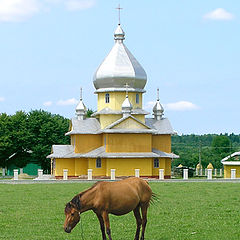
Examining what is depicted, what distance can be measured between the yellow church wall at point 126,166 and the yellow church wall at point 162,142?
4186 millimetres

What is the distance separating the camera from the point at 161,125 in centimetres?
5341

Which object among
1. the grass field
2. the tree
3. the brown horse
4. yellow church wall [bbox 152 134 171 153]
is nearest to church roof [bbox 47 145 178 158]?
yellow church wall [bbox 152 134 171 153]

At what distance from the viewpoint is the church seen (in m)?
48.4

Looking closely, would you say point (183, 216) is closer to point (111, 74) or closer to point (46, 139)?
point (111, 74)

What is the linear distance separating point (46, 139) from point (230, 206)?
4190 cm

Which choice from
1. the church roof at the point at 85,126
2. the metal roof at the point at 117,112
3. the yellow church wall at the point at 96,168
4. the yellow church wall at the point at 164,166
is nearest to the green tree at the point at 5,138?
the church roof at the point at 85,126

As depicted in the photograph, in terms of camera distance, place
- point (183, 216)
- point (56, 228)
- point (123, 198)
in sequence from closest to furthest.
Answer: point (123, 198) < point (56, 228) < point (183, 216)

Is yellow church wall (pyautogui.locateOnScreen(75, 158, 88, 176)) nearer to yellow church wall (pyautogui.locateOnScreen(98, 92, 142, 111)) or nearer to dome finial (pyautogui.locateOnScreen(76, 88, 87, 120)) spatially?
dome finial (pyautogui.locateOnScreen(76, 88, 87, 120))

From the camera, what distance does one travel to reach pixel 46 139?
6153cm

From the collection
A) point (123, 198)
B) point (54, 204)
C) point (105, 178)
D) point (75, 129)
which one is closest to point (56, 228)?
point (123, 198)

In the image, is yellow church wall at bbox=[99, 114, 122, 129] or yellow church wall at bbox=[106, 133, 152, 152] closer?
yellow church wall at bbox=[106, 133, 152, 152]

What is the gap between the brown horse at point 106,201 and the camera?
11.9 metres

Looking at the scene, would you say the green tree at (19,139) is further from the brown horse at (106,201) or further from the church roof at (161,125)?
the brown horse at (106,201)

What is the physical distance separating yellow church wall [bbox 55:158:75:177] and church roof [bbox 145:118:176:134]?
8027 mm
